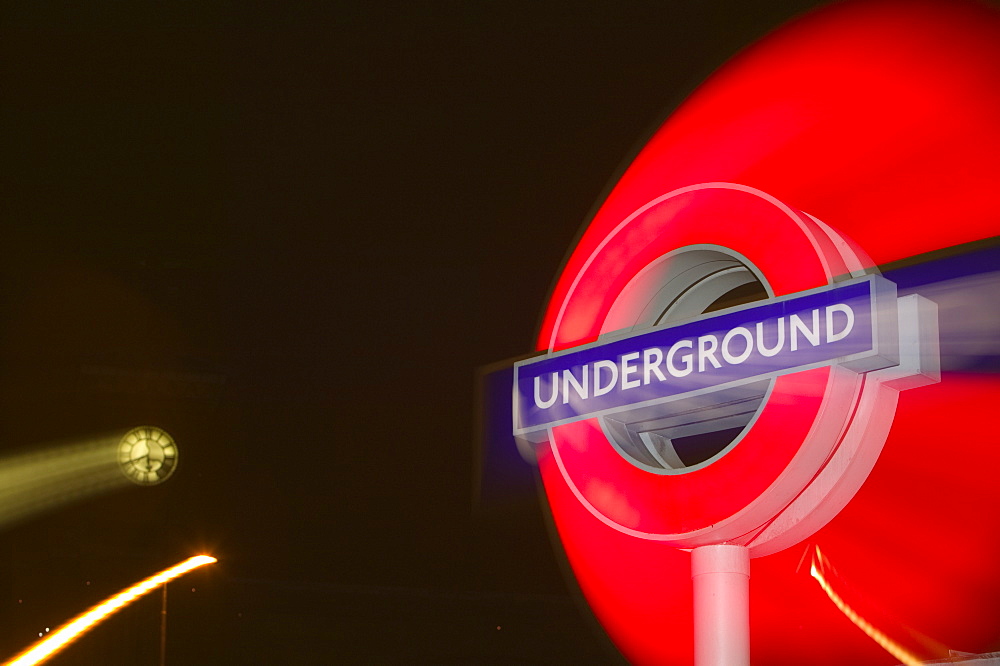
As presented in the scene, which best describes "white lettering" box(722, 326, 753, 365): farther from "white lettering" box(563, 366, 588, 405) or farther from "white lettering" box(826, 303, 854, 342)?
"white lettering" box(563, 366, 588, 405)

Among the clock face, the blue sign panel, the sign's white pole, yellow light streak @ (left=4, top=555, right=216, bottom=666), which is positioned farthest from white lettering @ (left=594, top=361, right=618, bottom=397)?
the clock face

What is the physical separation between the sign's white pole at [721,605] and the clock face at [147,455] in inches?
169

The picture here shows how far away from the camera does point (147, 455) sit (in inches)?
205

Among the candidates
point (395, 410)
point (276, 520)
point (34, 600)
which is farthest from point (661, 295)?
point (34, 600)

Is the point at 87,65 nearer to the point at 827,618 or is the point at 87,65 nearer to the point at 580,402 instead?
the point at 580,402

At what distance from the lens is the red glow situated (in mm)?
1205

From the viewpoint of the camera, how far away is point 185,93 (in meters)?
3.33

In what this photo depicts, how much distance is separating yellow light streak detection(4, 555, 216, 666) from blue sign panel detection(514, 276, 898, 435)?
3.44 metres

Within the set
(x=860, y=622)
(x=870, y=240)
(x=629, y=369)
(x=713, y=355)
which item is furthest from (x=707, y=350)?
(x=860, y=622)

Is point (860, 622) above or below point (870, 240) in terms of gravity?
below

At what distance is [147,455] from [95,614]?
0.89 meters

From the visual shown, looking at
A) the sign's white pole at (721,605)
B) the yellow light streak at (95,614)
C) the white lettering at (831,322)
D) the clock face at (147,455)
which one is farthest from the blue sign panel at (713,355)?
the clock face at (147,455)

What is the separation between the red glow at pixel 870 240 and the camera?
1.21m

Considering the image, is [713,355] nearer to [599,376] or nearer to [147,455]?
[599,376]
